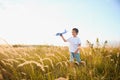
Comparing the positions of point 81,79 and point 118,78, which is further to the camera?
point 118,78

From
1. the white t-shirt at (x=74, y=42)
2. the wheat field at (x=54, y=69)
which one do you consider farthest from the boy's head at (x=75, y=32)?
the wheat field at (x=54, y=69)

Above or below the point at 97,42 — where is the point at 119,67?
below

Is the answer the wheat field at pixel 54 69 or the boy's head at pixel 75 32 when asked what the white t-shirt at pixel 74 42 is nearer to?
the boy's head at pixel 75 32

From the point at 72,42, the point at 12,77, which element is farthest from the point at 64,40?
the point at 12,77

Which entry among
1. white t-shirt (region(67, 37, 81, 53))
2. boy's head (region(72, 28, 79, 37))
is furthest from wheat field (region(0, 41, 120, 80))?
boy's head (region(72, 28, 79, 37))

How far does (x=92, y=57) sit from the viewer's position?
16.8 ft

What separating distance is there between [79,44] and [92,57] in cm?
212

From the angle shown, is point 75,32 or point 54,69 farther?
point 75,32

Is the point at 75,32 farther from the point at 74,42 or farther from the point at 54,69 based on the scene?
the point at 54,69

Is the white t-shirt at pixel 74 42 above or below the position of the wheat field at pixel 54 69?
above

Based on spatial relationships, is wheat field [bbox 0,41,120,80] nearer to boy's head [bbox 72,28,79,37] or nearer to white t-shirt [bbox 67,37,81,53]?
white t-shirt [bbox 67,37,81,53]

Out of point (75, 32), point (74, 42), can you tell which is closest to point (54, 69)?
point (74, 42)

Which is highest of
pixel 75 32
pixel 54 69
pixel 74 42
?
pixel 75 32

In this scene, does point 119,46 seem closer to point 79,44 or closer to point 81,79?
point 79,44
